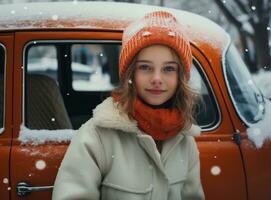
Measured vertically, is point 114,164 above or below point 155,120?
below

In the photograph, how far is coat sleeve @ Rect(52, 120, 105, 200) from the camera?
2186mm

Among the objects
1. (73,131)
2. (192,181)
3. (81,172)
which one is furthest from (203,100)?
(81,172)

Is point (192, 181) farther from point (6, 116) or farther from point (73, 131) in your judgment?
point (6, 116)

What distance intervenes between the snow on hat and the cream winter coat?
0.85 ft

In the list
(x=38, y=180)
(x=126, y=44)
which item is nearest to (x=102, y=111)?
(x=126, y=44)

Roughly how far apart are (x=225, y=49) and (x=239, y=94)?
1.01 feet

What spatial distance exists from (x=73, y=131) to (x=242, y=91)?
1125mm

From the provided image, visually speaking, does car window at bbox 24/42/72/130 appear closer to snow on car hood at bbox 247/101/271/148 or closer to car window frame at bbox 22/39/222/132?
car window frame at bbox 22/39/222/132

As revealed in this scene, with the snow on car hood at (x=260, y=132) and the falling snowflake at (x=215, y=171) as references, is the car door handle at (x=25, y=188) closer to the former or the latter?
the falling snowflake at (x=215, y=171)

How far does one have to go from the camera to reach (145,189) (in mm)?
2307

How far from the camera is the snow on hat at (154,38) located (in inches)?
89.5

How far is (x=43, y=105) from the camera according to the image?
131 inches

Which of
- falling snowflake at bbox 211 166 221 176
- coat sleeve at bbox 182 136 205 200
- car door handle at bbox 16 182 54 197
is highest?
coat sleeve at bbox 182 136 205 200

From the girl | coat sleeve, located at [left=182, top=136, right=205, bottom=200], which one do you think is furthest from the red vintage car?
the girl
